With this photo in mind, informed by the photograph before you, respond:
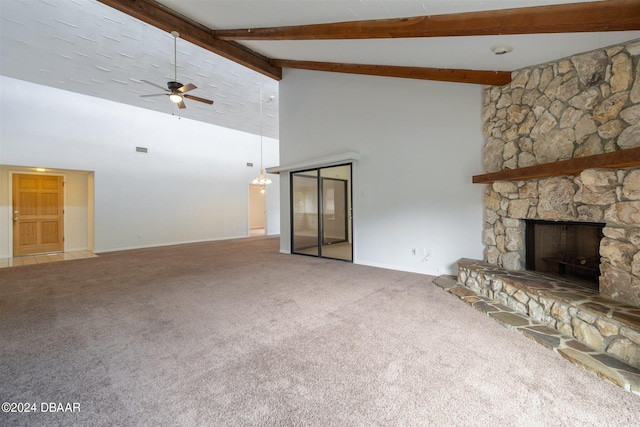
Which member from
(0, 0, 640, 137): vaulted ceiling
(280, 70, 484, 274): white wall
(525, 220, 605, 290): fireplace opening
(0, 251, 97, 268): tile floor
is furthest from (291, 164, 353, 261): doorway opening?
(0, 251, 97, 268): tile floor

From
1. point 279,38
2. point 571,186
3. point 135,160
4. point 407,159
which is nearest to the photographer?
point 571,186

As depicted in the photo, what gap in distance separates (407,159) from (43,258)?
8.57 metres

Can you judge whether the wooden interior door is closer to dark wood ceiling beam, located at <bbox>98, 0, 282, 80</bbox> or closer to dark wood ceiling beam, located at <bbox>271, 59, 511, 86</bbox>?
dark wood ceiling beam, located at <bbox>98, 0, 282, 80</bbox>

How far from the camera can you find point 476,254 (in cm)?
419

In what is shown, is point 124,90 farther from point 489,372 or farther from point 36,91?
point 489,372

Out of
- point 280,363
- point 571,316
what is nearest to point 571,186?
point 571,316

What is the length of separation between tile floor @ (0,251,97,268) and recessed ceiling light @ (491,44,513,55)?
29.1ft

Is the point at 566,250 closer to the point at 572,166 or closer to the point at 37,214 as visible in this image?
the point at 572,166

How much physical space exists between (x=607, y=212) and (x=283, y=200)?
5842 mm

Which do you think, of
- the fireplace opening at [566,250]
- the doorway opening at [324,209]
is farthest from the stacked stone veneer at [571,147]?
the doorway opening at [324,209]

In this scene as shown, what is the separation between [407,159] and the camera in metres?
4.85

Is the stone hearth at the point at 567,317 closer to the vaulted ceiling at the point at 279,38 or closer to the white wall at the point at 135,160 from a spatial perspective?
the vaulted ceiling at the point at 279,38

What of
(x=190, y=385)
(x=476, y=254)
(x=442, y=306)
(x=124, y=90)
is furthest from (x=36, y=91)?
(x=476, y=254)

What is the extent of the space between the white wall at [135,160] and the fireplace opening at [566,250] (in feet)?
29.0
